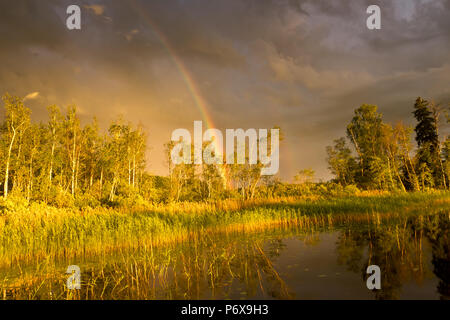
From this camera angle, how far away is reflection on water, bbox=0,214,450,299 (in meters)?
6.76

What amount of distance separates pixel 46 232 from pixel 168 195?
30014 millimetres

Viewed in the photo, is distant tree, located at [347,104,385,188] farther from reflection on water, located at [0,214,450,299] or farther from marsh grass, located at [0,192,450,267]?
reflection on water, located at [0,214,450,299]

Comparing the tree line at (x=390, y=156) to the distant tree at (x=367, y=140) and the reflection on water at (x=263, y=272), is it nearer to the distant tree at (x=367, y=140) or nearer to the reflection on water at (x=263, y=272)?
the distant tree at (x=367, y=140)

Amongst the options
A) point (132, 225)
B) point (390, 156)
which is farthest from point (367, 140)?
point (132, 225)

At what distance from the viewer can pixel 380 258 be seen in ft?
29.8

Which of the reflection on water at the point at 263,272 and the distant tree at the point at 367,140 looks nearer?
the reflection on water at the point at 263,272

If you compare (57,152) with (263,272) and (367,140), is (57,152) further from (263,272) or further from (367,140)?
(367,140)

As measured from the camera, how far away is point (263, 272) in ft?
27.2

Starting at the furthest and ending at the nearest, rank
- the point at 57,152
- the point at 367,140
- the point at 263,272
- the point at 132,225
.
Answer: the point at 367,140
the point at 57,152
the point at 132,225
the point at 263,272

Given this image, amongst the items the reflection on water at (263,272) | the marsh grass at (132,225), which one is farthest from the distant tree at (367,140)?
the reflection on water at (263,272)

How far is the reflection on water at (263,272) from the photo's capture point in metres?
6.76

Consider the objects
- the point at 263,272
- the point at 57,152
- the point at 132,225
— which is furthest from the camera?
the point at 57,152

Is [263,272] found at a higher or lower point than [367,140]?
lower

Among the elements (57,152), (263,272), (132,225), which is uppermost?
(57,152)
